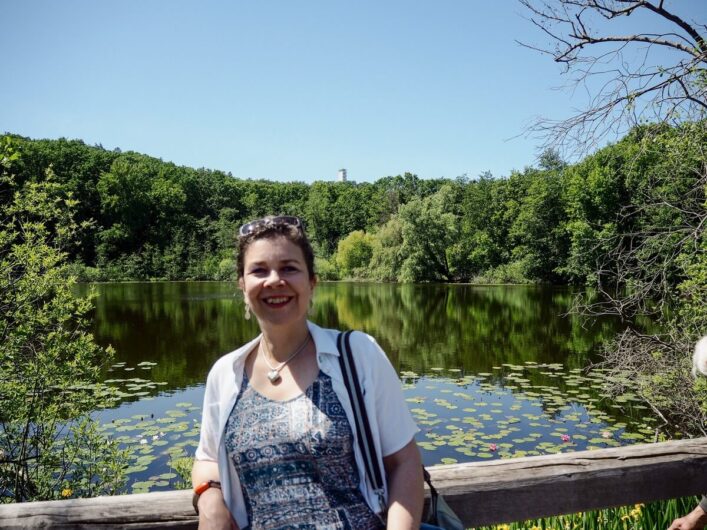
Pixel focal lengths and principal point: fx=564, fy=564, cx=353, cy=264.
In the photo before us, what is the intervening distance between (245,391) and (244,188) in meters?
77.4

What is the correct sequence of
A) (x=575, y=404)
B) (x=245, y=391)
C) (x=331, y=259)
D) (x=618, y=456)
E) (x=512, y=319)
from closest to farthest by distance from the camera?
(x=245, y=391), (x=618, y=456), (x=575, y=404), (x=512, y=319), (x=331, y=259)

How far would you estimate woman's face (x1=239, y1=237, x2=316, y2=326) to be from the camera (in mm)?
1553

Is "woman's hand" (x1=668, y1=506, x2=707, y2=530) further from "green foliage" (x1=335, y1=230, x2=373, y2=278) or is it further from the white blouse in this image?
"green foliage" (x1=335, y1=230, x2=373, y2=278)

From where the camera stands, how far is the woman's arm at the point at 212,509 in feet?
4.62

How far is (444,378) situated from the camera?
34.7 ft

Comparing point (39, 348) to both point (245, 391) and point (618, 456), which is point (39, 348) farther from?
point (618, 456)

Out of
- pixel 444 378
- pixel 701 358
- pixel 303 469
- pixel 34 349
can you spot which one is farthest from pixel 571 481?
pixel 444 378

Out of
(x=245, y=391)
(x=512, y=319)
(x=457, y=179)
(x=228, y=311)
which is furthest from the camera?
(x=457, y=179)

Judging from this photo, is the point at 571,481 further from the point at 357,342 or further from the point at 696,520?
the point at 357,342

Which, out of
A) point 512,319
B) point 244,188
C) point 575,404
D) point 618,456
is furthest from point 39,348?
point 244,188

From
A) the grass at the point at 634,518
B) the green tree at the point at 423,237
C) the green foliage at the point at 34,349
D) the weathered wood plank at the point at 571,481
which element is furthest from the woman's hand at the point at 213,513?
the green tree at the point at 423,237

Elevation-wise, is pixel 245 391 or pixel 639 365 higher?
pixel 245 391

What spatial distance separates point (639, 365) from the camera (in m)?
5.79

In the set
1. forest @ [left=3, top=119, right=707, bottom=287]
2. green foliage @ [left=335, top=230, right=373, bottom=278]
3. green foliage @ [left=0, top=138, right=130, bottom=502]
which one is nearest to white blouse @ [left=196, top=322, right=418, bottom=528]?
green foliage @ [left=0, top=138, right=130, bottom=502]
